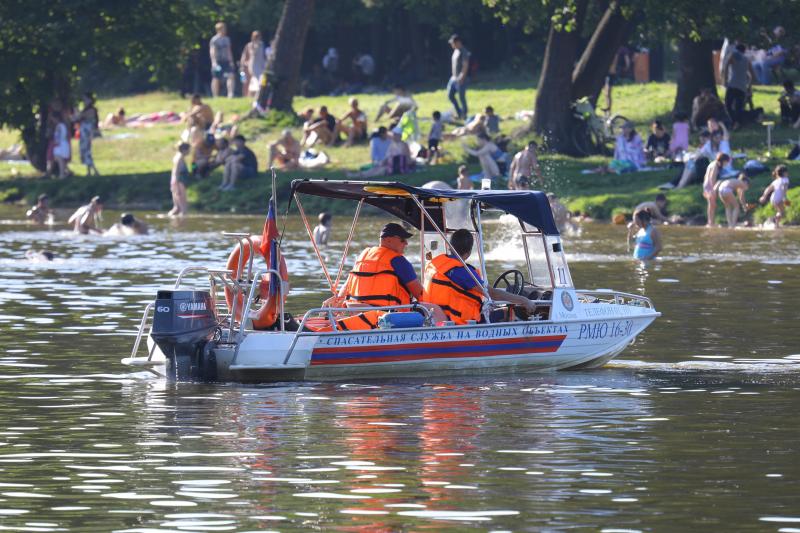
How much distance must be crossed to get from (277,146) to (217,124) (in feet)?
18.4

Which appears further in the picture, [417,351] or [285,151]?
[285,151]

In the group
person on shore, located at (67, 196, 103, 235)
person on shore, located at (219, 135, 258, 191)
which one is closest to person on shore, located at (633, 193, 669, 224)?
person on shore, located at (67, 196, 103, 235)

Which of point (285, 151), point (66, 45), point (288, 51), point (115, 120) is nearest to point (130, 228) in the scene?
point (285, 151)

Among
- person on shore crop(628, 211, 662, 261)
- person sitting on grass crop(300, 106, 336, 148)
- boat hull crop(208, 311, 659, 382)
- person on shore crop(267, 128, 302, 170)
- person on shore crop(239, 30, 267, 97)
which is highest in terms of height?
person on shore crop(239, 30, 267, 97)

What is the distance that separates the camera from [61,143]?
4941 centimetres

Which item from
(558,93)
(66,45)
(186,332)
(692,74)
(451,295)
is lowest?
(186,332)

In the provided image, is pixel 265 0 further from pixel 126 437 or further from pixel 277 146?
pixel 126 437

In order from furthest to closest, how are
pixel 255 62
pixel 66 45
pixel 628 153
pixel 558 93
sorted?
pixel 255 62 < pixel 66 45 < pixel 558 93 < pixel 628 153

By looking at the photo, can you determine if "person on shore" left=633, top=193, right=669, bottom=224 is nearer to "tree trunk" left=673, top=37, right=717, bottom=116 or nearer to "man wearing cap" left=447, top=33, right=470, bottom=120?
"tree trunk" left=673, top=37, right=717, bottom=116

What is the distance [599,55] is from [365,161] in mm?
6269

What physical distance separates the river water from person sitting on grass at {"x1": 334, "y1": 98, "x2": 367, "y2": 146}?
83.8 ft

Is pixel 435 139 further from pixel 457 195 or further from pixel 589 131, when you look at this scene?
pixel 457 195

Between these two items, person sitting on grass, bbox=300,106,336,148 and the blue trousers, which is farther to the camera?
the blue trousers

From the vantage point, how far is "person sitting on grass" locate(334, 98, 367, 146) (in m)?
49.3
